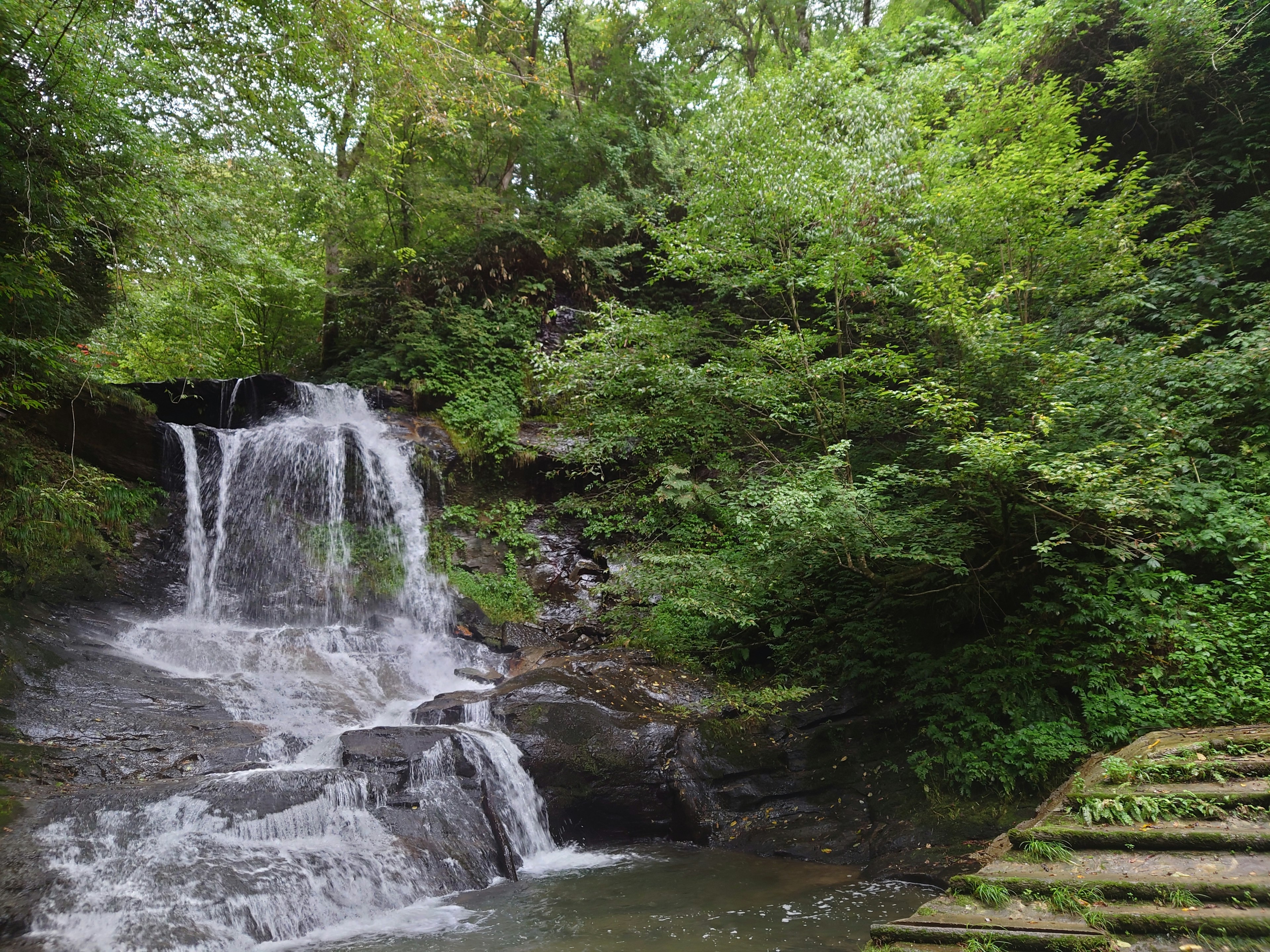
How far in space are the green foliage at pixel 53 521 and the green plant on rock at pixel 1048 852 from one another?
9700 millimetres

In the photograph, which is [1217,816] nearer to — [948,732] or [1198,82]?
[948,732]

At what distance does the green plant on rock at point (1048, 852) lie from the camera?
389 cm

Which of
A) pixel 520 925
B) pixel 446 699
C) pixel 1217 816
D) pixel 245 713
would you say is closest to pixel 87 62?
pixel 245 713

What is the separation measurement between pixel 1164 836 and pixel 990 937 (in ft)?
4.68

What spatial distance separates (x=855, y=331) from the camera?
1066 cm

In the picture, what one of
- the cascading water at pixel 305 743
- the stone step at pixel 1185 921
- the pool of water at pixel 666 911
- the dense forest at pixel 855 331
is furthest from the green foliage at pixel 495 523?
the stone step at pixel 1185 921

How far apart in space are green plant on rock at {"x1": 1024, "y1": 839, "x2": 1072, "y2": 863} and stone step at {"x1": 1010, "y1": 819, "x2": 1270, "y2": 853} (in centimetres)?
2

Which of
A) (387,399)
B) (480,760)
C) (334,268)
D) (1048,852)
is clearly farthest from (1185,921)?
(334,268)

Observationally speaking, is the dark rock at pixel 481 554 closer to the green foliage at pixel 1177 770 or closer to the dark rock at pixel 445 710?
the dark rock at pixel 445 710

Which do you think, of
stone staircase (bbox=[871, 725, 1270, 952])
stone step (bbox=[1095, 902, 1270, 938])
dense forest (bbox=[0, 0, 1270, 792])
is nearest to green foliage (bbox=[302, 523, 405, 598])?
dense forest (bbox=[0, 0, 1270, 792])

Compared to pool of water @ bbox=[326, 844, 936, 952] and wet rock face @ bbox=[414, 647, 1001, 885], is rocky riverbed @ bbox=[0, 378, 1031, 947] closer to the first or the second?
wet rock face @ bbox=[414, 647, 1001, 885]

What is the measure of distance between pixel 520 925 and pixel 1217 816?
4.60 meters

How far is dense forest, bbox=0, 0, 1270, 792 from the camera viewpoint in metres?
5.99

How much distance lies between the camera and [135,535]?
9812 mm
